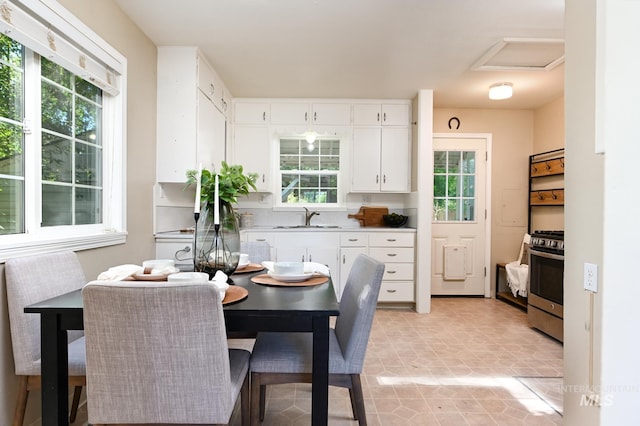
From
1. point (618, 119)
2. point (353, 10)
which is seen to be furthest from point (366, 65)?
point (618, 119)

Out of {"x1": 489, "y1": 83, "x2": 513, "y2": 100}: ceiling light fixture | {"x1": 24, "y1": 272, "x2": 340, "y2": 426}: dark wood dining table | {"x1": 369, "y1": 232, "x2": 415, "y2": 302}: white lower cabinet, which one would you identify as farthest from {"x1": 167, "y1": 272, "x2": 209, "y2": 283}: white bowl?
{"x1": 489, "y1": 83, "x2": 513, "y2": 100}: ceiling light fixture

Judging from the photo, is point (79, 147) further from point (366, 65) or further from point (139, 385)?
point (366, 65)

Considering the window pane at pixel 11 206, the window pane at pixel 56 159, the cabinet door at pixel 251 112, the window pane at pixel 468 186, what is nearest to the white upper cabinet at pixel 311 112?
the cabinet door at pixel 251 112

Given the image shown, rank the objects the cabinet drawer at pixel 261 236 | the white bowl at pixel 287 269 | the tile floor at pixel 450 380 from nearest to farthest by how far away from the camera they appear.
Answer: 1. the white bowl at pixel 287 269
2. the tile floor at pixel 450 380
3. the cabinet drawer at pixel 261 236

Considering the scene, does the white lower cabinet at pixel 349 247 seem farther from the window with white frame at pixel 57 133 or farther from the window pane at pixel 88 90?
the window pane at pixel 88 90

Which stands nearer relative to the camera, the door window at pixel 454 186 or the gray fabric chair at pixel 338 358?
the gray fabric chair at pixel 338 358

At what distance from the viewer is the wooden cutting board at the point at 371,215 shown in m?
4.30

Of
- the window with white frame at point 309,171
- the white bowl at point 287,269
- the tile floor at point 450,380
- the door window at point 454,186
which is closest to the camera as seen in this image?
the white bowl at point 287,269

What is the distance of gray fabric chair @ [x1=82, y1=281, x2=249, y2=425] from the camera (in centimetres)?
99

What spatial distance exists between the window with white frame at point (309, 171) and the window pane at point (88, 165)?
2388mm

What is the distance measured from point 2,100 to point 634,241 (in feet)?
8.43

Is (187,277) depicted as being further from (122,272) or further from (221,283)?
(122,272)

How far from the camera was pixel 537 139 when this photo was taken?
4.48 metres

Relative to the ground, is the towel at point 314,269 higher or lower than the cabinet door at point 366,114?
lower
